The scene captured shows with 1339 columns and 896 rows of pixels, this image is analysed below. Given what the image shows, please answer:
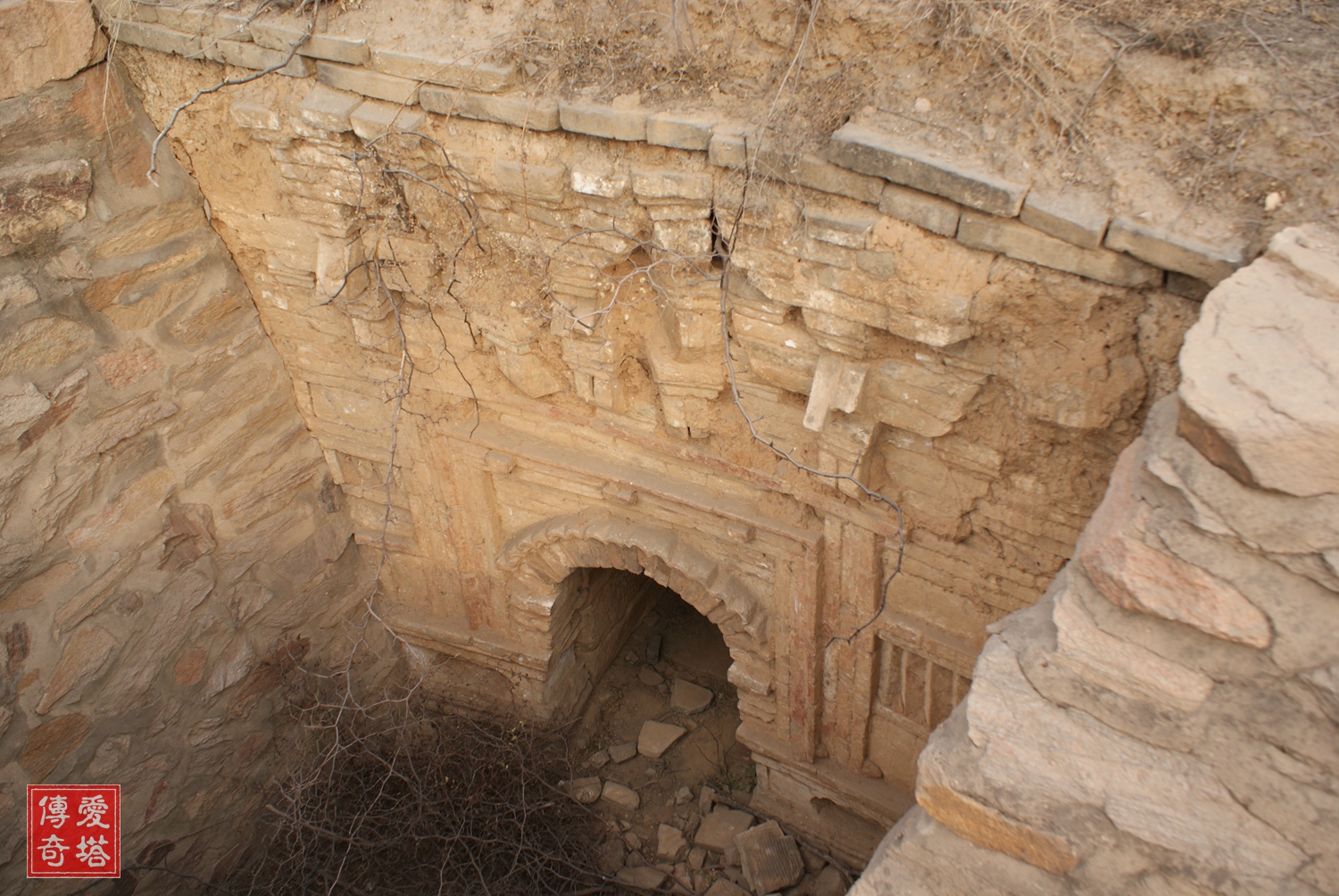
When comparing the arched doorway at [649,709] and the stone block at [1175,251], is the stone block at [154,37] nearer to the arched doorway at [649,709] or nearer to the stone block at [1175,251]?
the arched doorway at [649,709]

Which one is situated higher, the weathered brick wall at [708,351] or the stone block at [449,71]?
the stone block at [449,71]

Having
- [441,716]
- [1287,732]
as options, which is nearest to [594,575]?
[441,716]

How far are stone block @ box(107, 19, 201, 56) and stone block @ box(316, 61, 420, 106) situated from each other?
1.70ft

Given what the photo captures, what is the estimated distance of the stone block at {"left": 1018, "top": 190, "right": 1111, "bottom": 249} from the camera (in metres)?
2.45

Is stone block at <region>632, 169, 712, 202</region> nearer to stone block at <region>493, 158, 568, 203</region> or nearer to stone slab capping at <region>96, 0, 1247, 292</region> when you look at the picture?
stone slab capping at <region>96, 0, 1247, 292</region>

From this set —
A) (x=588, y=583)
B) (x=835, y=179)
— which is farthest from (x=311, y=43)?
(x=588, y=583)

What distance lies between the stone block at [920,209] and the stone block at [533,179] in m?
1.06

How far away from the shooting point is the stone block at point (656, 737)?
5352 millimetres

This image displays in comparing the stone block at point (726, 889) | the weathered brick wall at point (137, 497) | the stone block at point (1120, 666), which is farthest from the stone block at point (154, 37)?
the stone block at point (726, 889)

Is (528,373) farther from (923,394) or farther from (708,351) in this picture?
(923,394)

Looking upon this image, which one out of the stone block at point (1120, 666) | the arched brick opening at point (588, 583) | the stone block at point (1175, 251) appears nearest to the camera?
the stone block at point (1120, 666)

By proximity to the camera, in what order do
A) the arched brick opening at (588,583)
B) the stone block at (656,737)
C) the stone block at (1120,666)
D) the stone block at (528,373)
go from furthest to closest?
the stone block at (656,737) < the arched brick opening at (588,583) < the stone block at (528,373) < the stone block at (1120,666)

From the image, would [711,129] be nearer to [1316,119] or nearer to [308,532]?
[1316,119]

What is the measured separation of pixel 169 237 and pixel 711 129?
2.36 metres
